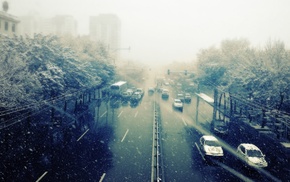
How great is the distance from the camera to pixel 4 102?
19688 mm

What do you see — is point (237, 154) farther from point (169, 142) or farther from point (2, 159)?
point (2, 159)

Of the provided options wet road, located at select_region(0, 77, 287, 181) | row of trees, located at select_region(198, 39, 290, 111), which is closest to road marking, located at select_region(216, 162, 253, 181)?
wet road, located at select_region(0, 77, 287, 181)

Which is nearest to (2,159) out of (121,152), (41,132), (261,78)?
(41,132)

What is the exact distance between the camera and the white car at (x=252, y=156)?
61.6ft

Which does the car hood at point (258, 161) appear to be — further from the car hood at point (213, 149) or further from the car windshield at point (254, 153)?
the car hood at point (213, 149)

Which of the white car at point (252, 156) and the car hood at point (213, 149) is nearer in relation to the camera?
the white car at point (252, 156)

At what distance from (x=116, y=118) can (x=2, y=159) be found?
1884cm

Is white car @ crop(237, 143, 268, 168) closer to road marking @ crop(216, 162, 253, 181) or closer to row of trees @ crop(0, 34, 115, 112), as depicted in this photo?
road marking @ crop(216, 162, 253, 181)

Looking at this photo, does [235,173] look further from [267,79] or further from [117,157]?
[267,79]

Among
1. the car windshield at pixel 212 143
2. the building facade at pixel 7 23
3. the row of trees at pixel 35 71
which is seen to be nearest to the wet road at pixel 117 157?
the car windshield at pixel 212 143

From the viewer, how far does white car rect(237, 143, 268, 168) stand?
18767mm

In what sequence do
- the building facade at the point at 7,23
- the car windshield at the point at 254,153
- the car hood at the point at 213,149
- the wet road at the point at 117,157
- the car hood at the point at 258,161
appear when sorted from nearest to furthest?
the wet road at the point at 117,157, the car hood at the point at 258,161, the car windshield at the point at 254,153, the car hood at the point at 213,149, the building facade at the point at 7,23

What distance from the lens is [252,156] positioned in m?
19.5

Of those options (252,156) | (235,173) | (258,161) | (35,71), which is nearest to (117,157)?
(235,173)
